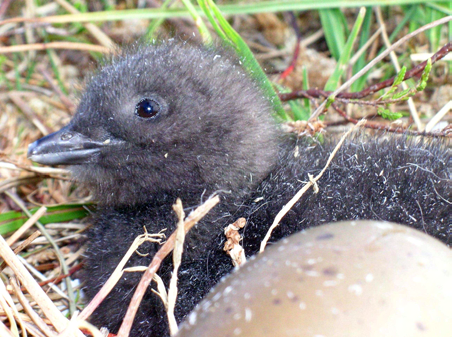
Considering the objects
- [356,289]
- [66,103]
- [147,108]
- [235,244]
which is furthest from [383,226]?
[66,103]

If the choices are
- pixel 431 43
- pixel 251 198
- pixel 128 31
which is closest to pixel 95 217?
pixel 251 198

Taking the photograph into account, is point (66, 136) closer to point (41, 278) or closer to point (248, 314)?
point (41, 278)

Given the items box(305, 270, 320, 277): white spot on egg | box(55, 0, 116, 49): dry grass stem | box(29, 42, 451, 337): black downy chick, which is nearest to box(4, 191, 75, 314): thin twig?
box(29, 42, 451, 337): black downy chick

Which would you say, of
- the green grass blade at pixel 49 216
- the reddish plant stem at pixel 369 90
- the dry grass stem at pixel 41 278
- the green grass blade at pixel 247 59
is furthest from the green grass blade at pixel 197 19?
the dry grass stem at pixel 41 278

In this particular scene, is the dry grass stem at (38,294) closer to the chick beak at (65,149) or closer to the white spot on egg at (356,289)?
the chick beak at (65,149)

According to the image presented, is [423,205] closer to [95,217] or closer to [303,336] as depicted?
Result: [303,336]

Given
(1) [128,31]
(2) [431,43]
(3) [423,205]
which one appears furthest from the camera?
(1) [128,31]
